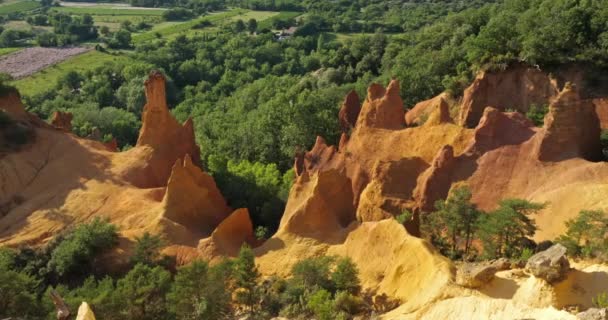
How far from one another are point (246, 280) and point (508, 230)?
10.9 m

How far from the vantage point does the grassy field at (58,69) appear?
93.6 m

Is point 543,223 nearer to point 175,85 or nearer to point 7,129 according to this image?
point 7,129

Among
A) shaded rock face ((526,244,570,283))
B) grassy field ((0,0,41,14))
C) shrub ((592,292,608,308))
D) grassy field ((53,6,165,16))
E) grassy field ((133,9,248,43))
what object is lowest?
grassy field ((0,0,41,14))

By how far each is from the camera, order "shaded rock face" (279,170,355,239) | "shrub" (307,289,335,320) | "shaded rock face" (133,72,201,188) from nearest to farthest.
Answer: "shrub" (307,289,335,320), "shaded rock face" (279,170,355,239), "shaded rock face" (133,72,201,188)

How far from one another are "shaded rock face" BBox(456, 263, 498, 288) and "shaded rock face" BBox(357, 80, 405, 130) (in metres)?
19.5

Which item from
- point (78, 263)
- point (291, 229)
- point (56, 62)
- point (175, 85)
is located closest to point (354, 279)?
point (291, 229)

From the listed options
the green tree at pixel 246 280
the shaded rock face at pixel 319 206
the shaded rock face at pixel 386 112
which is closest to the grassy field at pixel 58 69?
the shaded rock face at pixel 386 112

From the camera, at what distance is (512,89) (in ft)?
152

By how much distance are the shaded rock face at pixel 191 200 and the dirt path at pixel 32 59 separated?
75017 mm

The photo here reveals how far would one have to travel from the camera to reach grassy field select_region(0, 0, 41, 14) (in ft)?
565

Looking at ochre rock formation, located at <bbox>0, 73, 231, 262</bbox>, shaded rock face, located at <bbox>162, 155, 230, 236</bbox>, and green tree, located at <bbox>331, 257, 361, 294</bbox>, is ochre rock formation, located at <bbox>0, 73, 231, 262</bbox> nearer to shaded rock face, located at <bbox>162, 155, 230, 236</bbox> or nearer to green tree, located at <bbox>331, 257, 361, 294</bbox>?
shaded rock face, located at <bbox>162, 155, 230, 236</bbox>

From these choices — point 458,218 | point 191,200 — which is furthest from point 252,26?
point 458,218

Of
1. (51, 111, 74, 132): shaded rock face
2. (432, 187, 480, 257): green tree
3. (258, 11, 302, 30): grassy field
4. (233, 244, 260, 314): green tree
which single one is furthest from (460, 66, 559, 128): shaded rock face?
(258, 11, 302, 30): grassy field

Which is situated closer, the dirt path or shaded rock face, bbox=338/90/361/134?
shaded rock face, bbox=338/90/361/134
